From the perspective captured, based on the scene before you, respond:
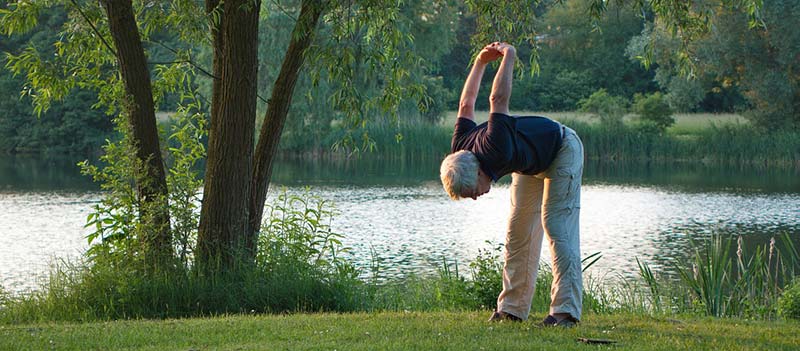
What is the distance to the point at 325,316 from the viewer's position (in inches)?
265

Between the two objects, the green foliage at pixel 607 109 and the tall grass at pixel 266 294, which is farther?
the green foliage at pixel 607 109

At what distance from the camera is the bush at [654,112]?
36.4 metres

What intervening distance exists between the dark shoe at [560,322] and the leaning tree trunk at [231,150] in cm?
345

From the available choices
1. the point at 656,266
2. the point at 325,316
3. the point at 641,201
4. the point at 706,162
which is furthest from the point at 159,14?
the point at 706,162

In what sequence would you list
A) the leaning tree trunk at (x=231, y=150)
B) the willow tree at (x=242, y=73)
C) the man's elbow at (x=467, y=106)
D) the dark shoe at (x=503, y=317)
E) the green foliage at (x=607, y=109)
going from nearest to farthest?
1. the man's elbow at (x=467, y=106)
2. the dark shoe at (x=503, y=317)
3. the willow tree at (x=242, y=73)
4. the leaning tree trunk at (x=231, y=150)
5. the green foliage at (x=607, y=109)

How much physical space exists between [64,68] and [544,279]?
483cm

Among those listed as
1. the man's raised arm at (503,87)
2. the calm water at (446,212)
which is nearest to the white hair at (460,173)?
the man's raised arm at (503,87)

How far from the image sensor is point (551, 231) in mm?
5684

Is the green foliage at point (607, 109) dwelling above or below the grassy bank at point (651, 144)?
above

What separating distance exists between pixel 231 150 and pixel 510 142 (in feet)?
12.5

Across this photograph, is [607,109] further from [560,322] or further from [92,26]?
[560,322]

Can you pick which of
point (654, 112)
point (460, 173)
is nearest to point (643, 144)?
point (654, 112)

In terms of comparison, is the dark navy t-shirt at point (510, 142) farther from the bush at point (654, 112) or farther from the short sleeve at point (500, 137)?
the bush at point (654, 112)

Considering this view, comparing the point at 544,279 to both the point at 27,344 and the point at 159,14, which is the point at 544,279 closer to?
the point at 159,14
